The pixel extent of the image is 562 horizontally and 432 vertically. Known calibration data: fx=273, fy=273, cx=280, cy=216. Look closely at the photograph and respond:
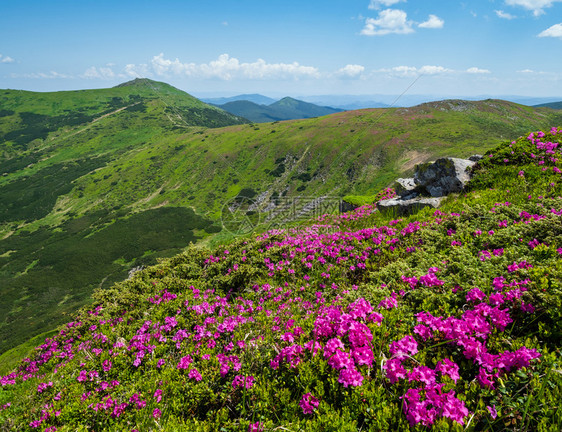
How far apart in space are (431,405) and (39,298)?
147 metres

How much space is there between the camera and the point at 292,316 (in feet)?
19.4

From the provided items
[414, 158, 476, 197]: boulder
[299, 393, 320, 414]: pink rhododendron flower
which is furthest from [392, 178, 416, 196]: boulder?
[299, 393, 320, 414]: pink rhododendron flower

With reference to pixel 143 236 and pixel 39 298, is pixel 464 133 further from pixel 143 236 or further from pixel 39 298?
pixel 39 298

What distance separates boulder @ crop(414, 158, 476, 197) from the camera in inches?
551

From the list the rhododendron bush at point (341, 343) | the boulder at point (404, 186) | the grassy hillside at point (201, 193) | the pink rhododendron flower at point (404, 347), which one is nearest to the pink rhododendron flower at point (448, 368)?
the rhododendron bush at point (341, 343)

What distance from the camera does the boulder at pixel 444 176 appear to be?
551 inches

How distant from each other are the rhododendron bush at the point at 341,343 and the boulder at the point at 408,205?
3741 millimetres

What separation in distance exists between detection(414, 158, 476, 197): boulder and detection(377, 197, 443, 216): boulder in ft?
4.57

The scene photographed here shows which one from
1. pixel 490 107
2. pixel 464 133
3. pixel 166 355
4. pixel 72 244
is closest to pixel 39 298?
pixel 72 244

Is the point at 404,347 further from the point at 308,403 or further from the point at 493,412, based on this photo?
the point at 308,403

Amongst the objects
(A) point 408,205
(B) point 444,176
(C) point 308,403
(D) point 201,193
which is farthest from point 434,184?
(D) point 201,193

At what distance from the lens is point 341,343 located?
408 cm

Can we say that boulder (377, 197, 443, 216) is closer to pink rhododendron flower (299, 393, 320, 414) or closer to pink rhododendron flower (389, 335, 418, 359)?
pink rhododendron flower (389, 335, 418, 359)

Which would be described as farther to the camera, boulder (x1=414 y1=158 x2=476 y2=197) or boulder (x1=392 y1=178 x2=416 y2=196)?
boulder (x1=392 y1=178 x2=416 y2=196)
